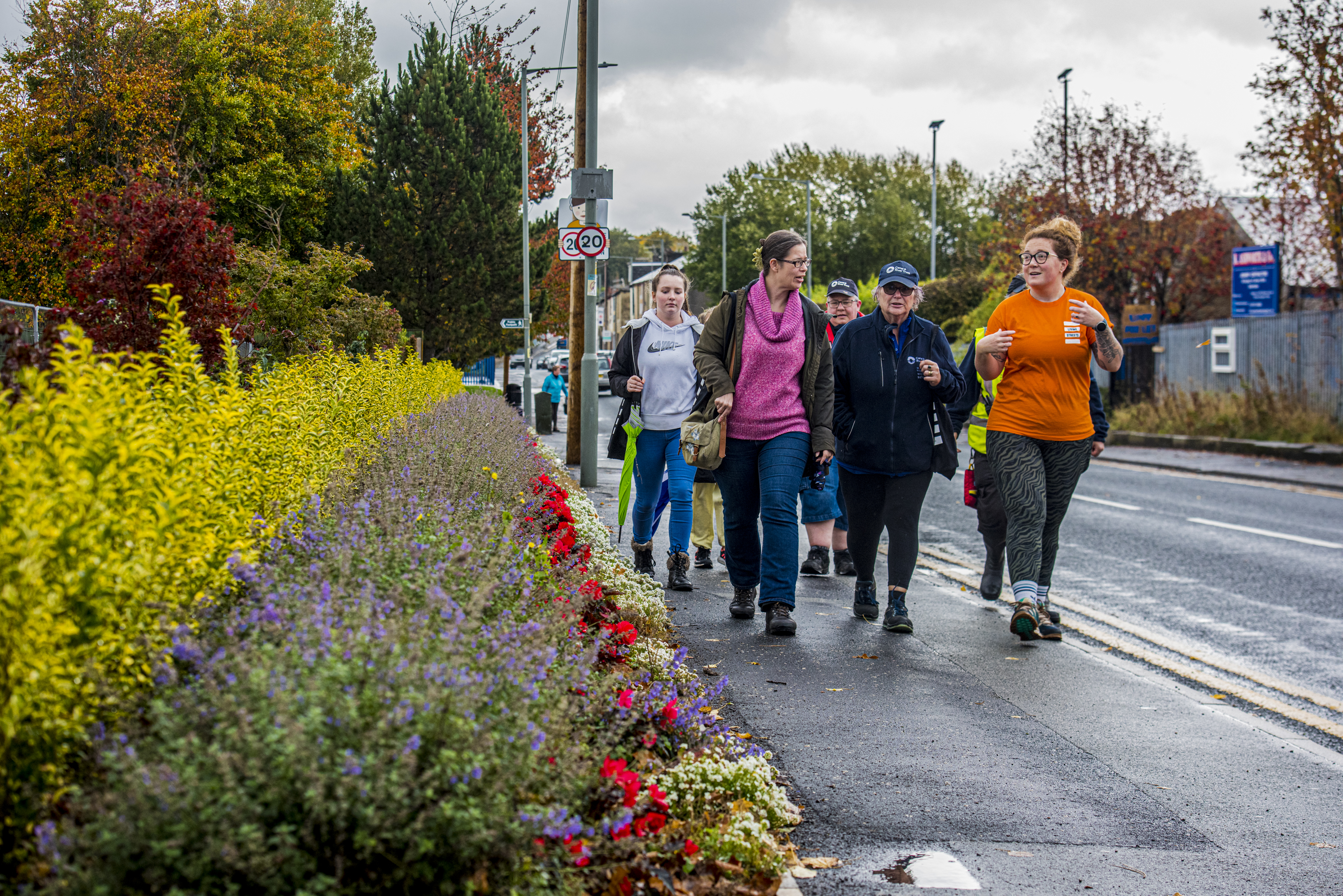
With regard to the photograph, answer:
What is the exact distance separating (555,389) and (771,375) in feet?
80.2

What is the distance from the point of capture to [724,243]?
6297cm

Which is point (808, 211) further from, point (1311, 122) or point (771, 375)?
point (771, 375)

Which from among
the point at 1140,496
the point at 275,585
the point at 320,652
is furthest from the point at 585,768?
the point at 1140,496

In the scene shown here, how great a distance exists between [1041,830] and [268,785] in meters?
2.45

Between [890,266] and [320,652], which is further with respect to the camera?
[890,266]

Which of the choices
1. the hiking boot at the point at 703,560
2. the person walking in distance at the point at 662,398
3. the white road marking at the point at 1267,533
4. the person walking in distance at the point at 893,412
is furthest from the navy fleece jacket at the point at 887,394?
the white road marking at the point at 1267,533

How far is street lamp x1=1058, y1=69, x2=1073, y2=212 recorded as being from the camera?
29402 millimetres

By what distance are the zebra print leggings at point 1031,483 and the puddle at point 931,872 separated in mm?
2856

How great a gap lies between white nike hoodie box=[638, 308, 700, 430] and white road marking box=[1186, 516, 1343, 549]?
627 cm

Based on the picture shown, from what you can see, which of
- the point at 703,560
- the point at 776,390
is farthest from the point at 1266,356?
the point at 776,390

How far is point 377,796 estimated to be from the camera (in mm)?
1961

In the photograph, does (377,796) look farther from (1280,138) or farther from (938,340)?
(1280,138)

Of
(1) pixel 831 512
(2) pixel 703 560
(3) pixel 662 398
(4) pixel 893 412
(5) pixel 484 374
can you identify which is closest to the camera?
(4) pixel 893 412

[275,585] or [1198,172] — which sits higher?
[1198,172]
